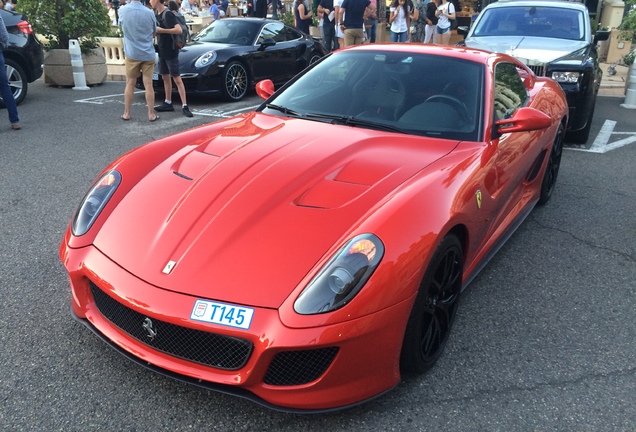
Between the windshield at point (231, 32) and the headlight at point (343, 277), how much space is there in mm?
8195

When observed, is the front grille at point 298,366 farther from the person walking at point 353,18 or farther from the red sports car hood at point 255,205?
the person walking at point 353,18

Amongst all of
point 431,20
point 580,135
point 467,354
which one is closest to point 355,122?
point 467,354

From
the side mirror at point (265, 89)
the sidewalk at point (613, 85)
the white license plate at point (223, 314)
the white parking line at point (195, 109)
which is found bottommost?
the sidewalk at point (613, 85)

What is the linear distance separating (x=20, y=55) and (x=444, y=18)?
341 inches

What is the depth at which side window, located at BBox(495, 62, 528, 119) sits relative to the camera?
3.61m

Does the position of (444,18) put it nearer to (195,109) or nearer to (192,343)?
(195,109)

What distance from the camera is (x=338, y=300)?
216 cm

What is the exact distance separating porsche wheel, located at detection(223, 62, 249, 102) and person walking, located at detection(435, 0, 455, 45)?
5482 mm

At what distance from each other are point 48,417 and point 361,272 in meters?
1.39

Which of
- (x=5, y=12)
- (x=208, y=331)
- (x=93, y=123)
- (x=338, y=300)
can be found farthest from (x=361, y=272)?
(x=5, y=12)

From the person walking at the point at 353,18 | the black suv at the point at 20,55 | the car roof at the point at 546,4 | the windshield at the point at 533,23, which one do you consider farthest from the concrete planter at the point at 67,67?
the car roof at the point at 546,4

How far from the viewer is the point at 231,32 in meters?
10.0

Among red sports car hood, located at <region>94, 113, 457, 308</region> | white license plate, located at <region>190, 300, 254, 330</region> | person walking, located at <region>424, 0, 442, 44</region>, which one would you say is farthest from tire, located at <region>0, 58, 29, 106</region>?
person walking, located at <region>424, 0, 442, 44</region>

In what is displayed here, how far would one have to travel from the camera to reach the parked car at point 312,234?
217 cm
